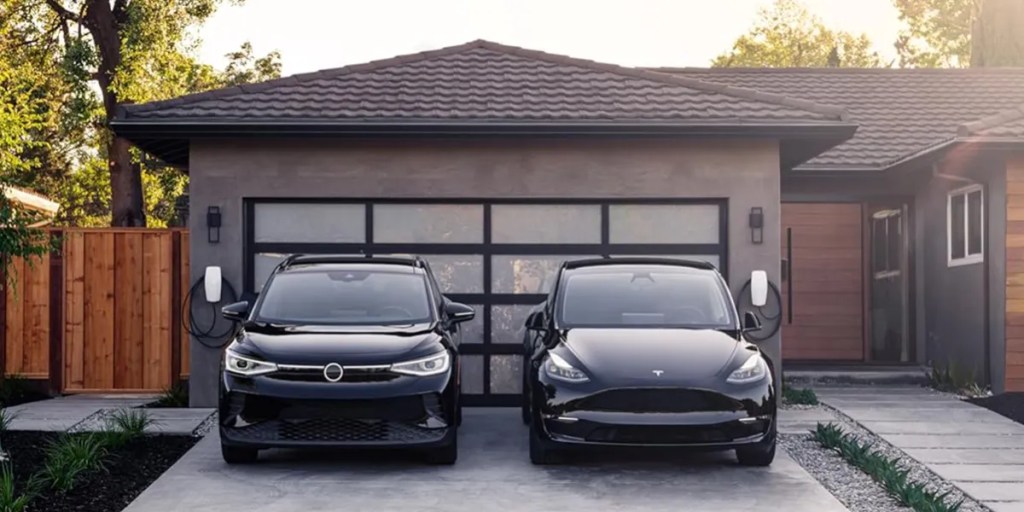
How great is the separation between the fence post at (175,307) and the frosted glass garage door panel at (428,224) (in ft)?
8.48

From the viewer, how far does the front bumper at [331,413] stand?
31.7 feet

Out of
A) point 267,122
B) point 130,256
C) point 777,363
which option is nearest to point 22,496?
point 267,122

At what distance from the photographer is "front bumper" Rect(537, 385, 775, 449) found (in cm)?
949

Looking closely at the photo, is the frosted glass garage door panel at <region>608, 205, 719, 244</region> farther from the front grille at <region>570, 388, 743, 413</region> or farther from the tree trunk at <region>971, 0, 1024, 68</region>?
the tree trunk at <region>971, 0, 1024, 68</region>

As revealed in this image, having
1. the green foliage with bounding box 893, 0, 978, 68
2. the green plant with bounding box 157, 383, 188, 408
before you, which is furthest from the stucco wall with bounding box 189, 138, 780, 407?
the green foliage with bounding box 893, 0, 978, 68

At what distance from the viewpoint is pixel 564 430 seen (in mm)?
9719

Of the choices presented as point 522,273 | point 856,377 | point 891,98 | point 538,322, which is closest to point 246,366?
point 538,322

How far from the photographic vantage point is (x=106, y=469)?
9.79 m

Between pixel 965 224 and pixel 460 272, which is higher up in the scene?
pixel 965 224

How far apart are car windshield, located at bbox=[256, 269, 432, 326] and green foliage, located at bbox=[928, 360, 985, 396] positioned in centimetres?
722

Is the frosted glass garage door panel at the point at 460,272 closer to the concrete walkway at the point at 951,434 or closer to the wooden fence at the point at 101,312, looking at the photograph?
the wooden fence at the point at 101,312

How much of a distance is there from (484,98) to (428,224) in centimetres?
149

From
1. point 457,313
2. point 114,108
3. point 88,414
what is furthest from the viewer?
point 114,108

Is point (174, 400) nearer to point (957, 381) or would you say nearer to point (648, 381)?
point (648, 381)
